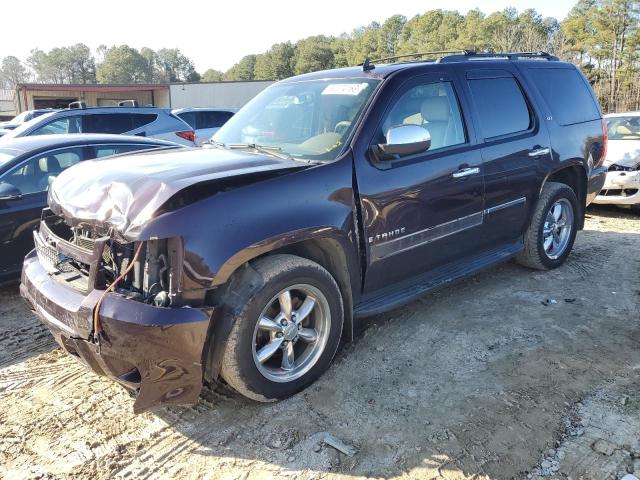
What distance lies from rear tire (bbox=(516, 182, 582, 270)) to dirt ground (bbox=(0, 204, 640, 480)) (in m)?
0.93

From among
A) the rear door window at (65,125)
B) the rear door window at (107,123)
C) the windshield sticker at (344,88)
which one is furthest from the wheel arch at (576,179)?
the rear door window at (65,125)

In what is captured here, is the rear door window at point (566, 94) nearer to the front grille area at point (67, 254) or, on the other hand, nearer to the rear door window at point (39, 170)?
the front grille area at point (67, 254)

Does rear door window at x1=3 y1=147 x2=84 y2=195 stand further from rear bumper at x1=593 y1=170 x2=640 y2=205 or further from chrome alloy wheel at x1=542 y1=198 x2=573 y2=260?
rear bumper at x1=593 y1=170 x2=640 y2=205

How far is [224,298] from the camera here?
9.32 ft

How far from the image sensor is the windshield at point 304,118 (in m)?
3.60

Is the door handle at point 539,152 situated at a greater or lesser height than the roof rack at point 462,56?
lesser

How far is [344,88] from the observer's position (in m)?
3.92

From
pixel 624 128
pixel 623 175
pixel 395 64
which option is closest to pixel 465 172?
pixel 395 64

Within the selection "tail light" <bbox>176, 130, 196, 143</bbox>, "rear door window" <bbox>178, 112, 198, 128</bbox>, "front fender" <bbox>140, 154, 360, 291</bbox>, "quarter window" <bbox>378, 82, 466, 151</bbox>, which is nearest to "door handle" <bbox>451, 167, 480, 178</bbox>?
"quarter window" <bbox>378, 82, 466, 151</bbox>

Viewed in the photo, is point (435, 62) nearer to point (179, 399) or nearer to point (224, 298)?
point (224, 298)

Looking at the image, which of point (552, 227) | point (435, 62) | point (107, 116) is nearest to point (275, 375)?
point (435, 62)

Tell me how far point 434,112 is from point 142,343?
2741 millimetres

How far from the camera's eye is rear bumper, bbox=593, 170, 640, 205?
774cm

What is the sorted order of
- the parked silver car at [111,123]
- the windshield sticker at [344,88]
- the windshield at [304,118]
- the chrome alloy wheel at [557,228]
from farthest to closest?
the parked silver car at [111,123]
the chrome alloy wheel at [557,228]
the windshield sticker at [344,88]
the windshield at [304,118]
